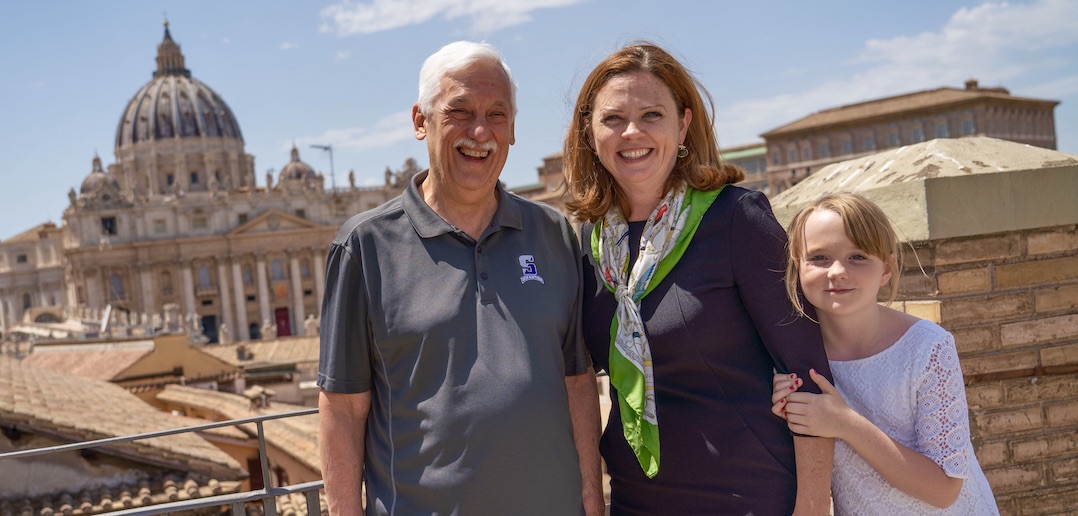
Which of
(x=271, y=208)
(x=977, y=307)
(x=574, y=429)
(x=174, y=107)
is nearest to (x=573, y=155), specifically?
(x=574, y=429)

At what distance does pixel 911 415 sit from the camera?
6.91 feet

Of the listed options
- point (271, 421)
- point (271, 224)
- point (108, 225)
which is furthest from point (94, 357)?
point (108, 225)

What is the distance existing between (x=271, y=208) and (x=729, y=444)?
6616 cm

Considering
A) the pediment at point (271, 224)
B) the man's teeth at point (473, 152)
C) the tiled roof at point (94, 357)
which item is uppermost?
the pediment at point (271, 224)

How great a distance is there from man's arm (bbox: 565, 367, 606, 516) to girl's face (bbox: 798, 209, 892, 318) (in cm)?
60

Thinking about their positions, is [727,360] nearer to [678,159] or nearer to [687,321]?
[687,321]

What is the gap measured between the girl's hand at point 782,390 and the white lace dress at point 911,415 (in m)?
0.20

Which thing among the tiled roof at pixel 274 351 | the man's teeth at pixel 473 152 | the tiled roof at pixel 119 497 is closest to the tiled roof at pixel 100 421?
the tiled roof at pixel 119 497

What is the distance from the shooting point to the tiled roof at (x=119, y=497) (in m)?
7.55

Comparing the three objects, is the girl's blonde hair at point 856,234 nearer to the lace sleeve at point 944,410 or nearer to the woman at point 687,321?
the woman at point 687,321

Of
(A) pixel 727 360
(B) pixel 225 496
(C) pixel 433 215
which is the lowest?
(B) pixel 225 496

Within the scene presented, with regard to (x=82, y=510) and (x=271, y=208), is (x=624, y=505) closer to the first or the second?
(x=82, y=510)

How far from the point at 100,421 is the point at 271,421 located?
5.92 meters

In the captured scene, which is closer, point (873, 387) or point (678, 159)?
point (873, 387)
